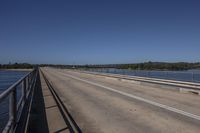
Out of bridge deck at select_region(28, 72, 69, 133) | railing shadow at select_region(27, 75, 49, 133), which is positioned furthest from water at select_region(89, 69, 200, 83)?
railing shadow at select_region(27, 75, 49, 133)

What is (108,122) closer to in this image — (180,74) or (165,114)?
(165,114)

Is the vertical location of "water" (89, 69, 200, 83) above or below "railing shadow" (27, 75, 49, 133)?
above

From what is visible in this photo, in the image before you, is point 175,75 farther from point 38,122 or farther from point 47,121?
point 38,122

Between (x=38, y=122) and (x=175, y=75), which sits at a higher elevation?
(x=175, y=75)

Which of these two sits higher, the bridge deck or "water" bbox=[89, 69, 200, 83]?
"water" bbox=[89, 69, 200, 83]

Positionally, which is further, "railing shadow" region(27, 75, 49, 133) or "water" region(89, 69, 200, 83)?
"water" region(89, 69, 200, 83)

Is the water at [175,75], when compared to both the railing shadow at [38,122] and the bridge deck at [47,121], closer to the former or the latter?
the bridge deck at [47,121]

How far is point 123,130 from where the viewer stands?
295 inches

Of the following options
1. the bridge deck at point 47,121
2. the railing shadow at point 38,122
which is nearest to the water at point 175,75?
the bridge deck at point 47,121

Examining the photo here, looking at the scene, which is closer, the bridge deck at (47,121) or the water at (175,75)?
the bridge deck at (47,121)

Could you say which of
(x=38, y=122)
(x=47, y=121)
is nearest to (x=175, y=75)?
(x=47, y=121)

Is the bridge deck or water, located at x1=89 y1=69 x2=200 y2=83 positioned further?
water, located at x1=89 y1=69 x2=200 y2=83

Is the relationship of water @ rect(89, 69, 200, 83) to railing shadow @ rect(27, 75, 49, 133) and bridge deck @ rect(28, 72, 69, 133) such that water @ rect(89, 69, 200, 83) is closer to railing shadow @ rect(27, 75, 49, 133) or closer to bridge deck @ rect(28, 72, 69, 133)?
bridge deck @ rect(28, 72, 69, 133)

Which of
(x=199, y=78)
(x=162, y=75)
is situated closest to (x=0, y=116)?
(x=199, y=78)
